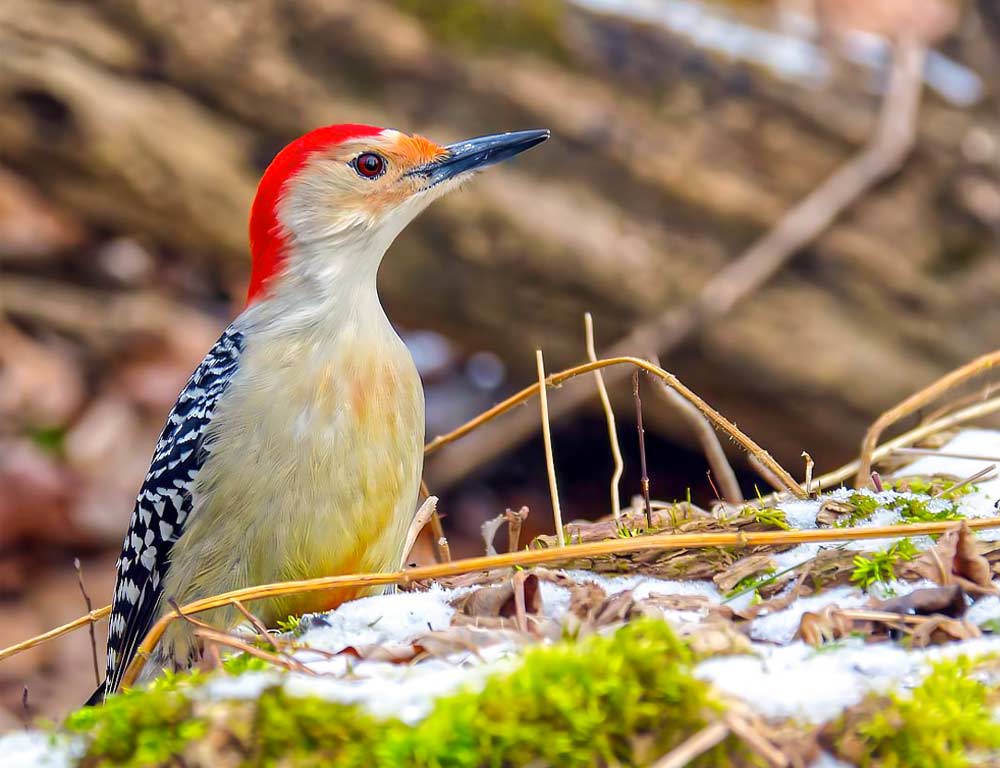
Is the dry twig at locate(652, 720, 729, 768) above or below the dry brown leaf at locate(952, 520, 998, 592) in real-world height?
below

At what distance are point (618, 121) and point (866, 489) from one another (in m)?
4.18

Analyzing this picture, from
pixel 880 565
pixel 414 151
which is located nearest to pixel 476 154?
pixel 414 151

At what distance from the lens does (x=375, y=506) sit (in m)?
3.67

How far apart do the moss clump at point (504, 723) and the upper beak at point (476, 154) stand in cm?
263

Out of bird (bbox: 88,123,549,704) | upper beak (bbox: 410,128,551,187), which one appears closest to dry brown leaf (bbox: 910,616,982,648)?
bird (bbox: 88,123,549,704)

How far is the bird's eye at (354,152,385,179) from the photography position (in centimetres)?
452

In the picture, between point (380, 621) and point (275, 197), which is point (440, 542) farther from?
point (275, 197)

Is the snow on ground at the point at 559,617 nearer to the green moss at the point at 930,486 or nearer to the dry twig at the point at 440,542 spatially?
the green moss at the point at 930,486

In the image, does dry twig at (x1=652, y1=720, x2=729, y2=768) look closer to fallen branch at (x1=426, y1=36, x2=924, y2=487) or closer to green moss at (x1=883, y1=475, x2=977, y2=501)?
green moss at (x1=883, y1=475, x2=977, y2=501)

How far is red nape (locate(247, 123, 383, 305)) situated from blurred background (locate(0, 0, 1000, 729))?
2.50 m

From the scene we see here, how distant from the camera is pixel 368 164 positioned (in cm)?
453

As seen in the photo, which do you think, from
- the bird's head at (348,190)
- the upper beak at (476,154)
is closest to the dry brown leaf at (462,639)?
the bird's head at (348,190)

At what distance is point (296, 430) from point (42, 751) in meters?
1.43

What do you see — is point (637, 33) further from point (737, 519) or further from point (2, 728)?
point (2, 728)
